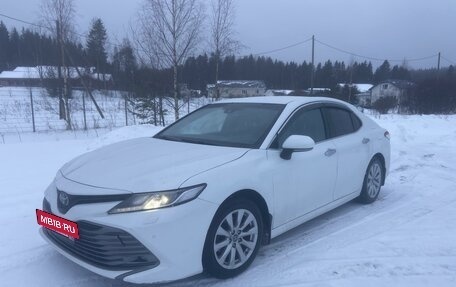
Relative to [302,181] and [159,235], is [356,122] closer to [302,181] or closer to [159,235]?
[302,181]

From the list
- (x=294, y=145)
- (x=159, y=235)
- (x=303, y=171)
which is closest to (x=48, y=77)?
(x=303, y=171)

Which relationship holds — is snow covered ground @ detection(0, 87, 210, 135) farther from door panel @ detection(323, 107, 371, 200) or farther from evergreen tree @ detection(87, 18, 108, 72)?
evergreen tree @ detection(87, 18, 108, 72)

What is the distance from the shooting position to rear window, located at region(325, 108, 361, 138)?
15.0 feet

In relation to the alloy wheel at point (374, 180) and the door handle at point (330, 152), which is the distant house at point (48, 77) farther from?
the door handle at point (330, 152)

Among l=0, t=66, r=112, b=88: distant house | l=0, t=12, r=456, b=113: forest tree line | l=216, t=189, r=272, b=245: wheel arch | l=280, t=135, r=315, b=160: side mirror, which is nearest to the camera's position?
l=216, t=189, r=272, b=245: wheel arch

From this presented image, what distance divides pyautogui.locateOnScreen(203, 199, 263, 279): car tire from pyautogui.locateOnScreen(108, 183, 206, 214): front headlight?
366 millimetres

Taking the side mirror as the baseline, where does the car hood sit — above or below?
below

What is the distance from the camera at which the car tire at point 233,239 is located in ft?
9.96

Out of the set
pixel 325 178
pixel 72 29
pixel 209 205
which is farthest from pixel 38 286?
pixel 72 29

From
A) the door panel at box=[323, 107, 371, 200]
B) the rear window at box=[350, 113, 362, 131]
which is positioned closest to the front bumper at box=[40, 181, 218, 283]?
the door panel at box=[323, 107, 371, 200]

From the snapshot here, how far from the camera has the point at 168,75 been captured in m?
15.7

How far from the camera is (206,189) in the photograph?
2932 mm

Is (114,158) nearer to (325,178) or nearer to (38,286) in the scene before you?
(38,286)

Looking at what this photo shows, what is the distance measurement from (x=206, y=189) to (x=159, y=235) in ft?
1.64
